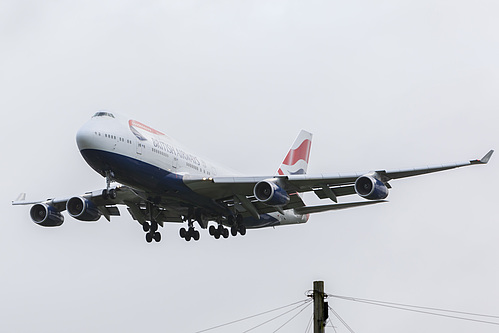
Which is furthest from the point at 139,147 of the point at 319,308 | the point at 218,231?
the point at 319,308

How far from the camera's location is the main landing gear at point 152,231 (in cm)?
4878

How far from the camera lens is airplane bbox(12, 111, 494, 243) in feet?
134

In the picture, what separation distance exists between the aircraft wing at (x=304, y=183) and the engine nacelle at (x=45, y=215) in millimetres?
10705

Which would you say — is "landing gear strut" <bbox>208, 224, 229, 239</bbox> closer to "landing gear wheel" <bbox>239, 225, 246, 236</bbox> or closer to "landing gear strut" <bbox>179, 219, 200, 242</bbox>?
"landing gear strut" <bbox>179, 219, 200, 242</bbox>

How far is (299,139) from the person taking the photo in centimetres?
6047

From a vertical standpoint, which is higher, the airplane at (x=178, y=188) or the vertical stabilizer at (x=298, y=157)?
the vertical stabilizer at (x=298, y=157)

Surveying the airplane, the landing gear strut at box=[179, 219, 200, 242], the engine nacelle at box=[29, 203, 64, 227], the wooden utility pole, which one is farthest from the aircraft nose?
the wooden utility pole

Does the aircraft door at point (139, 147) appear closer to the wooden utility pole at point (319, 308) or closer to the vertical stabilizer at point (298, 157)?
the vertical stabilizer at point (298, 157)

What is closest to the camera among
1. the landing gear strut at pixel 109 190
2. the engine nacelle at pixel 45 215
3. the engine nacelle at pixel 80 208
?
the landing gear strut at pixel 109 190

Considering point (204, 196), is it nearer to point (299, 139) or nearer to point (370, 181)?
point (370, 181)

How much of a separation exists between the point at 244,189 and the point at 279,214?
7.07 meters

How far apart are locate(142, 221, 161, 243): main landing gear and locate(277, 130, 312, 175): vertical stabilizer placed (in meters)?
12.3

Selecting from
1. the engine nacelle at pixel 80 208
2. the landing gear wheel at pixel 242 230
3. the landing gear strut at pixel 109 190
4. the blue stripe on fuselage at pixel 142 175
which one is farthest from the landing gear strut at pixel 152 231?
the landing gear strut at pixel 109 190

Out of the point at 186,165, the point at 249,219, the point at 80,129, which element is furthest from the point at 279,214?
the point at 80,129
